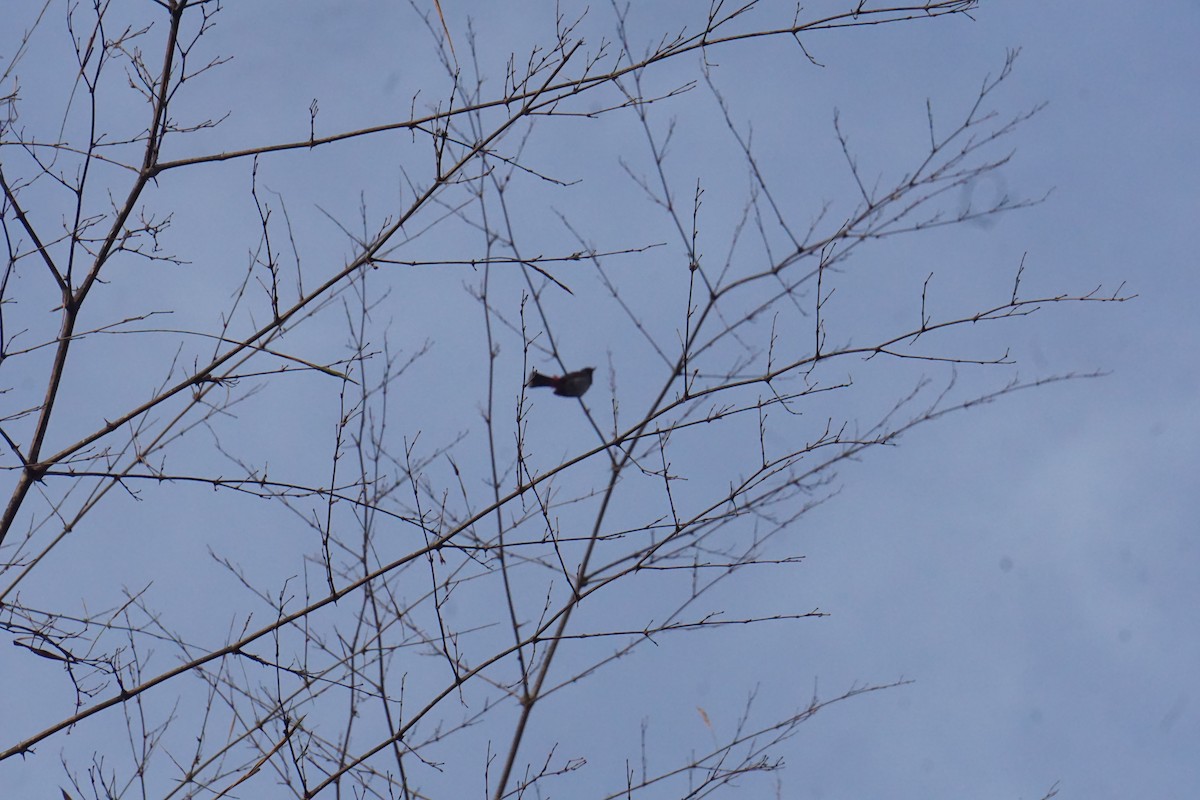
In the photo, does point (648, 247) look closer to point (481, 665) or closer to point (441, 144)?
point (441, 144)

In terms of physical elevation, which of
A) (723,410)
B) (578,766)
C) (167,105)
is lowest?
(578,766)

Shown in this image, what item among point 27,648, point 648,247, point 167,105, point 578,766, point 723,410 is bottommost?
point 578,766

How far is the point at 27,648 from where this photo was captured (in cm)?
338

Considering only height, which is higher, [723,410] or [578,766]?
[723,410]

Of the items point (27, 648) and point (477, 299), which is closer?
point (27, 648)

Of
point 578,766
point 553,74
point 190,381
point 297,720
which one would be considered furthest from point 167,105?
point 578,766

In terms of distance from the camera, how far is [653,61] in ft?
10.7

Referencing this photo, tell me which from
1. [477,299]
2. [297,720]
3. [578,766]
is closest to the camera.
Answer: [297,720]

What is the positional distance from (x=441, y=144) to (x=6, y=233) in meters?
1.39

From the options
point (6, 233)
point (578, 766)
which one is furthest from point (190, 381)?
point (578, 766)

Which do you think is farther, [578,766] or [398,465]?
[398,465]

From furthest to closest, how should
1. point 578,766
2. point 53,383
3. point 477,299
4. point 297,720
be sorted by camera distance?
point 477,299
point 578,766
point 297,720
point 53,383

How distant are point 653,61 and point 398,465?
6.80 ft

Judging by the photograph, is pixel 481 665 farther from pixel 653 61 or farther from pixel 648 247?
pixel 653 61
